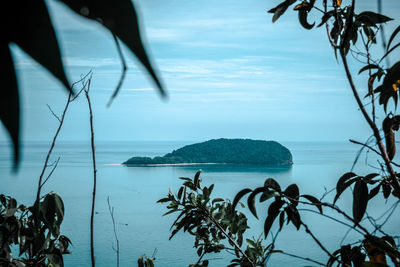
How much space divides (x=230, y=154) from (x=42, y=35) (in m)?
18.8

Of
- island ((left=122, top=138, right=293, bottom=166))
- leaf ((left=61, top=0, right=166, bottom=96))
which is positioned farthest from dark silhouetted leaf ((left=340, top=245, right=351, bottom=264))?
island ((left=122, top=138, right=293, bottom=166))

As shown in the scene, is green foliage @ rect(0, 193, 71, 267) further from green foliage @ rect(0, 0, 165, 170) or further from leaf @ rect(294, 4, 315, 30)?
green foliage @ rect(0, 0, 165, 170)

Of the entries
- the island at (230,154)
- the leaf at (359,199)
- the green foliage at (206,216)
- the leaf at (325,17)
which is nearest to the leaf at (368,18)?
the leaf at (325,17)

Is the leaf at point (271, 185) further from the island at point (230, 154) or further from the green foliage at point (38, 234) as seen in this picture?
the island at point (230, 154)

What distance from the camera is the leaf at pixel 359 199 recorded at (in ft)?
2.29

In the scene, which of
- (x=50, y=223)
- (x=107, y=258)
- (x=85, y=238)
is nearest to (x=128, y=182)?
(x=85, y=238)

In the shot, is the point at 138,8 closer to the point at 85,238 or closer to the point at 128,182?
the point at 85,238

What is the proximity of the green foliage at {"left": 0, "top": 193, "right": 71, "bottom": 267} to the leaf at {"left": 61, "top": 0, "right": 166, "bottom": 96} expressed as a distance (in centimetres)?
90

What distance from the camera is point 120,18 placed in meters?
0.20

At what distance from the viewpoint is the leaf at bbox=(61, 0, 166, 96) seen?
19 centimetres

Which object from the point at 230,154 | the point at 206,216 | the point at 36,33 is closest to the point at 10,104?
the point at 36,33

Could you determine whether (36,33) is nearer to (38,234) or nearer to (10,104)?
(10,104)

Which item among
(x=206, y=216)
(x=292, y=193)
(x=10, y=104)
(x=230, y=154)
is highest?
(x=10, y=104)

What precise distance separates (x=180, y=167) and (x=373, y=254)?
64.1 ft
